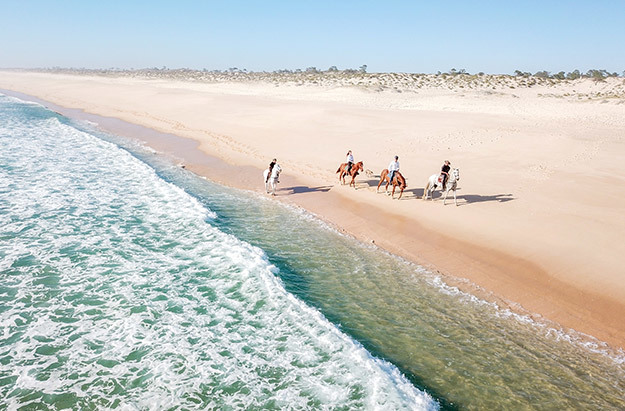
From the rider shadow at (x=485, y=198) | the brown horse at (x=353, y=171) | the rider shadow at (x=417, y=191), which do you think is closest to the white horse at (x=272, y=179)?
the brown horse at (x=353, y=171)

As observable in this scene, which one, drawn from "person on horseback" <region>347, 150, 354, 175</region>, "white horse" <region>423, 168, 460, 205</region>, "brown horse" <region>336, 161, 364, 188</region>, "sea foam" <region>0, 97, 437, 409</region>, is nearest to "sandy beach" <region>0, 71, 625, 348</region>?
"white horse" <region>423, 168, 460, 205</region>

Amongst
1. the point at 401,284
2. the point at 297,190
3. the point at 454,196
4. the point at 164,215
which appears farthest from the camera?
the point at 297,190

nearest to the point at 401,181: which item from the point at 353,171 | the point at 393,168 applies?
the point at 393,168

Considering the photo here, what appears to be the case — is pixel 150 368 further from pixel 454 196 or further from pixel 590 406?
pixel 454 196

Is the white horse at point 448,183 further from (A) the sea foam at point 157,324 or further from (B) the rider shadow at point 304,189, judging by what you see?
(A) the sea foam at point 157,324

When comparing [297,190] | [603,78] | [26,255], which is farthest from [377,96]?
[26,255]

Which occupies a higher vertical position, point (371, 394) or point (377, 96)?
point (377, 96)
